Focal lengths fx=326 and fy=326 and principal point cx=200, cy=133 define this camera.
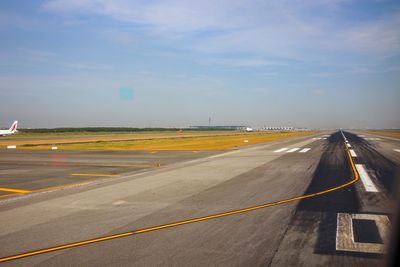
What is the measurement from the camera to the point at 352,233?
6.82m

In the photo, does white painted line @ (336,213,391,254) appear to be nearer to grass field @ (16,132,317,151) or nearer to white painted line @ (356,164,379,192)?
white painted line @ (356,164,379,192)

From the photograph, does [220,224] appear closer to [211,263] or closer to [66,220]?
[211,263]

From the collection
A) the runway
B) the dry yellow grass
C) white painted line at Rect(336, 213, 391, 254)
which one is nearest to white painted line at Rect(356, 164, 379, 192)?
the runway

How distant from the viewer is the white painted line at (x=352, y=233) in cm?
598

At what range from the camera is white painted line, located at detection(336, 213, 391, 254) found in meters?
5.98

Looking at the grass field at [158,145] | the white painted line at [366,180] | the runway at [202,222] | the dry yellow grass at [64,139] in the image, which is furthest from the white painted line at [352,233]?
the dry yellow grass at [64,139]

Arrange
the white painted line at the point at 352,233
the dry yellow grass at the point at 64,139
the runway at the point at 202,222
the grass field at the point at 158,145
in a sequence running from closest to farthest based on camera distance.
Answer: the runway at the point at 202,222, the white painted line at the point at 352,233, the grass field at the point at 158,145, the dry yellow grass at the point at 64,139

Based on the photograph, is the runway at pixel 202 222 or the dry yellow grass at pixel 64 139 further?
the dry yellow grass at pixel 64 139

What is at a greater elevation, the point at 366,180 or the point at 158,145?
the point at 366,180

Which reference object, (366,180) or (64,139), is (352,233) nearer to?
(366,180)

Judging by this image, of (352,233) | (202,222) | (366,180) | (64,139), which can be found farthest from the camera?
(64,139)

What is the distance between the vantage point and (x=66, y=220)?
845 cm

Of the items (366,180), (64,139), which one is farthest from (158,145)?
(366,180)

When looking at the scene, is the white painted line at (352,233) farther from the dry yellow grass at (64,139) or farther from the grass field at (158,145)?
the dry yellow grass at (64,139)
